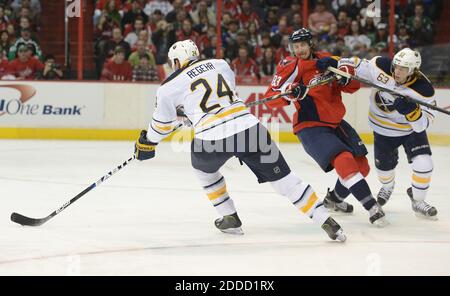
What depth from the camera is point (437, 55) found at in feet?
34.2

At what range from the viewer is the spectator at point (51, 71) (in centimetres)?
1020

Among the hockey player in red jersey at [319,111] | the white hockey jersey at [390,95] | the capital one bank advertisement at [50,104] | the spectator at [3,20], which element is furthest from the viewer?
the spectator at [3,20]

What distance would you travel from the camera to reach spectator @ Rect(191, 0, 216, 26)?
434 inches

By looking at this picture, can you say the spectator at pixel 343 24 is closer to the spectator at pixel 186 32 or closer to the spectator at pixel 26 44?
the spectator at pixel 186 32

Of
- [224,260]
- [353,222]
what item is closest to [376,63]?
[353,222]

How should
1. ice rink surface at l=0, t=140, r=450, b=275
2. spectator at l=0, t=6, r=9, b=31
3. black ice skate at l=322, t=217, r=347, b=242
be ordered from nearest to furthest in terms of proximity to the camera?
ice rink surface at l=0, t=140, r=450, b=275 < black ice skate at l=322, t=217, r=347, b=242 < spectator at l=0, t=6, r=9, b=31

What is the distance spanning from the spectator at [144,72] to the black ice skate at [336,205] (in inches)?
188

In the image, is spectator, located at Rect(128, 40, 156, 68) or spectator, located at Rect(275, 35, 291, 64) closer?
spectator, located at Rect(128, 40, 156, 68)

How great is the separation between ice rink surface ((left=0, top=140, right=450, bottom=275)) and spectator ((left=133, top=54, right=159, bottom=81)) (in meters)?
2.55

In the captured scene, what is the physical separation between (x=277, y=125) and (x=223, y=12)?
1676mm

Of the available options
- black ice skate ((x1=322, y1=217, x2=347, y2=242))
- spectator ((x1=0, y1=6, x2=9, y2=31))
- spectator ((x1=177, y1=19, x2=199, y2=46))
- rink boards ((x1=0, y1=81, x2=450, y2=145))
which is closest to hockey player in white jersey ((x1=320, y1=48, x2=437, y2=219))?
black ice skate ((x1=322, y1=217, x2=347, y2=242))

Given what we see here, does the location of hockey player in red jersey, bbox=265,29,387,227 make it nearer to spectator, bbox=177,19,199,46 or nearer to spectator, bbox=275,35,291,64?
spectator, bbox=275,35,291,64

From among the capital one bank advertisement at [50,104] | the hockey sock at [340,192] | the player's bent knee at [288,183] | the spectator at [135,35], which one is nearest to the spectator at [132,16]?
the spectator at [135,35]
